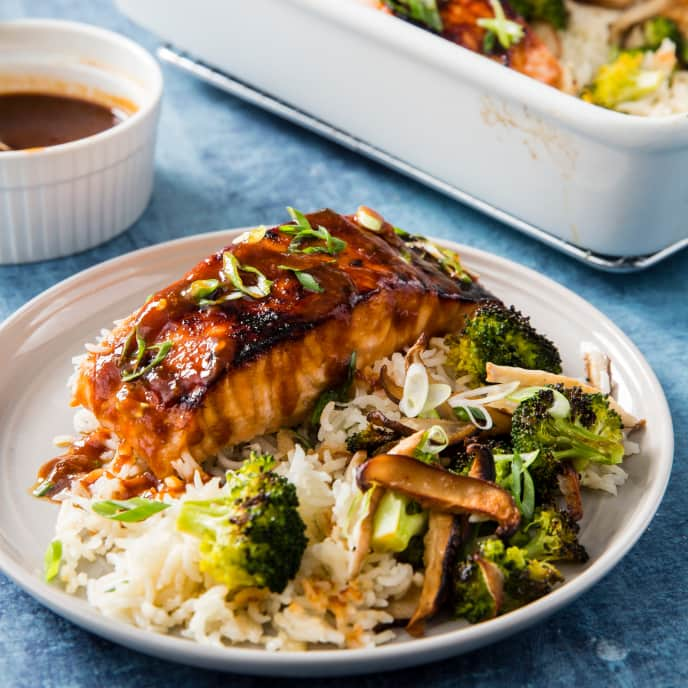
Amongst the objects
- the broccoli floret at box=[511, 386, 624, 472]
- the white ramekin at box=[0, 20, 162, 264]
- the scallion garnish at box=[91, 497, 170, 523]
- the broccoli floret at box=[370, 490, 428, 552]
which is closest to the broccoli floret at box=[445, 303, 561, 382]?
the broccoli floret at box=[511, 386, 624, 472]

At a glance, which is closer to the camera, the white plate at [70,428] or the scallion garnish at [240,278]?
the white plate at [70,428]

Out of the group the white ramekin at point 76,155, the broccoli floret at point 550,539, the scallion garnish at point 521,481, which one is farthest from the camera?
the white ramekin at point 76,155

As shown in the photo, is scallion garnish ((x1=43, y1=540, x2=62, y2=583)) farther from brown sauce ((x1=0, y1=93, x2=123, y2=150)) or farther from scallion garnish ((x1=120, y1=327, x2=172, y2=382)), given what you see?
brown sauce ((x1=0, y1=93, x2=123, y2=150))

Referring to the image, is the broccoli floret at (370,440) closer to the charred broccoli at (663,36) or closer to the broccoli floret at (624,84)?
the broccoli floret at (624,84)

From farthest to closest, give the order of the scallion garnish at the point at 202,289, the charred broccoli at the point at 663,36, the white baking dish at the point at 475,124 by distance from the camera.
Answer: the charred broccoli at the point at 663,36, the white baking dish at the point at 475,124, the scallion garnish at the point at 202,289

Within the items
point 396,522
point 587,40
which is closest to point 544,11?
point 587,40

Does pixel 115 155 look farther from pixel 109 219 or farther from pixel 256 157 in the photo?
→ pixel 256 157

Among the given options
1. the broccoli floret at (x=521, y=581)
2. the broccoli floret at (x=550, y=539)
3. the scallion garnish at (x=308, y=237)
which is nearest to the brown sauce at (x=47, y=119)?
the scallion garnish at (x=308, y=237)

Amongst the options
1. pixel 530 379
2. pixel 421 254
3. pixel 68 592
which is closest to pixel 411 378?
pixel 530 379
